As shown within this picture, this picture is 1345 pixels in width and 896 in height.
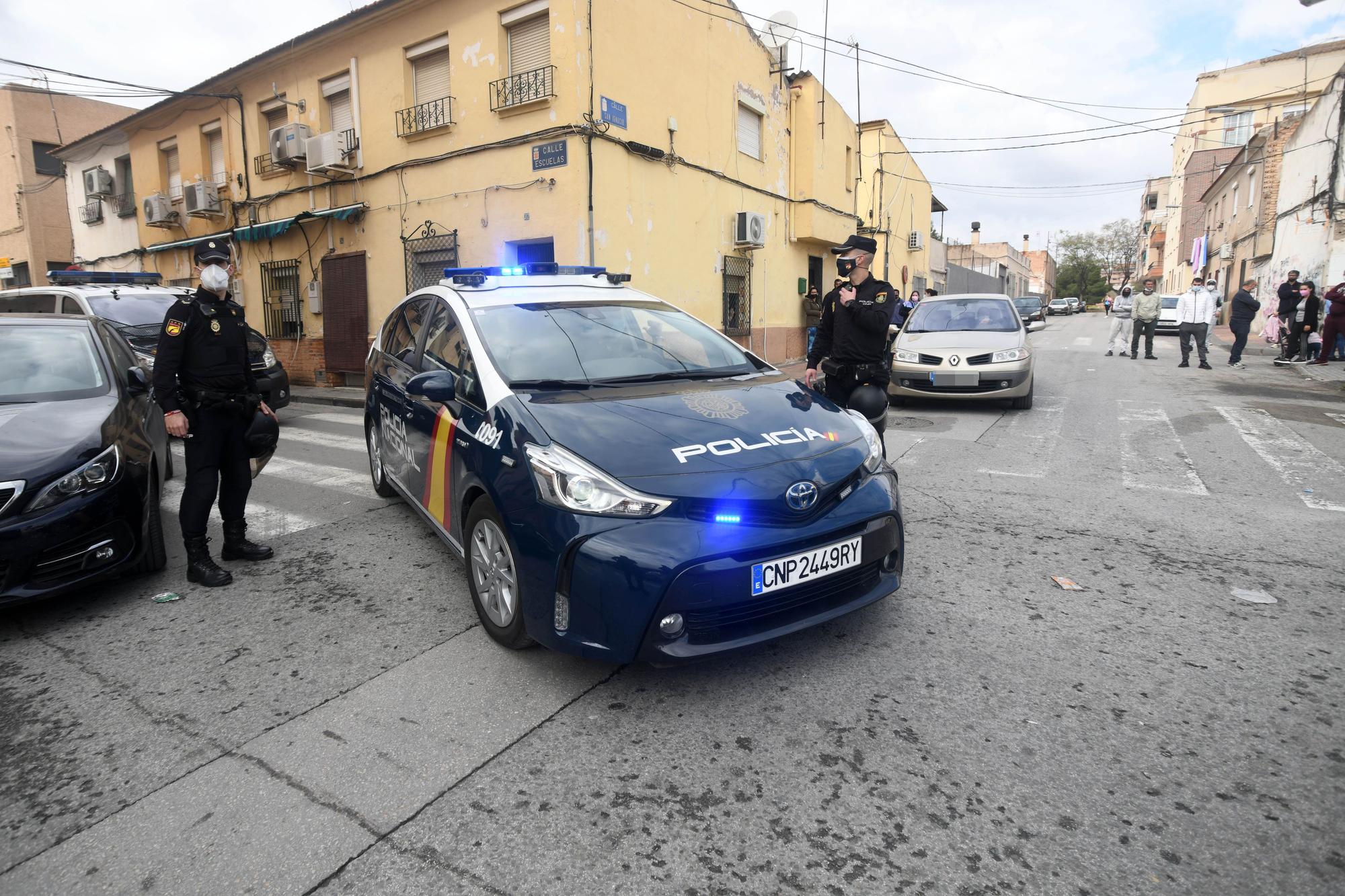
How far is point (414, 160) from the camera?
42.2ft

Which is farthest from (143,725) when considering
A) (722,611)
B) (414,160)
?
A: (414,160)

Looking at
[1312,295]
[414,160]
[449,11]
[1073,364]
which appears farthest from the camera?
[1073,364]

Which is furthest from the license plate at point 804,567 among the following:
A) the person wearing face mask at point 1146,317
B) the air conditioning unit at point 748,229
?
the person wearing face mask at point 1146,317

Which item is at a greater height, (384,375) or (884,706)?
(384,375)

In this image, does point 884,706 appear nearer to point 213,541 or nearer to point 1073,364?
point 213,541

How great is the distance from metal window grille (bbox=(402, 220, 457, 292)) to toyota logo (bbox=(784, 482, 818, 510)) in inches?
433

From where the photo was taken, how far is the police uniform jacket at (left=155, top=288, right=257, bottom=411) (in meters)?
3.97

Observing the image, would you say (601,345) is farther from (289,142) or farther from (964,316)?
(289,142)

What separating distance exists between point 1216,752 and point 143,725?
3.72 m

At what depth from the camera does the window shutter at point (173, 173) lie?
18.3 metres

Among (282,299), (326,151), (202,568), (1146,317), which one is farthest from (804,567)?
(282,299)

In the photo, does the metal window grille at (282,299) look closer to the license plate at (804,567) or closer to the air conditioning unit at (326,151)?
the air conditioning unit at (326,151)

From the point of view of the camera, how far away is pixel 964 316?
10.1m

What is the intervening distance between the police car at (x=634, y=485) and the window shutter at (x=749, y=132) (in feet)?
40.4
